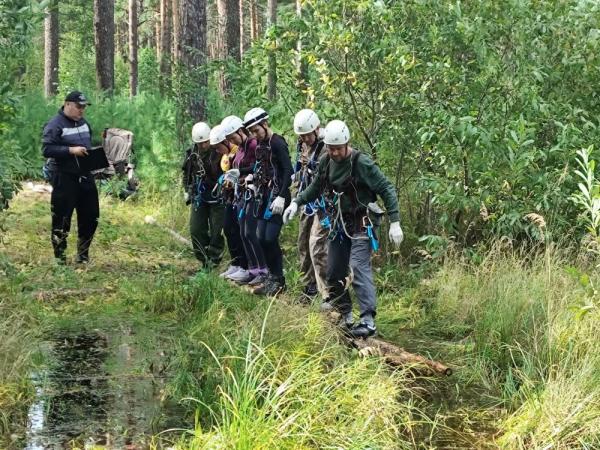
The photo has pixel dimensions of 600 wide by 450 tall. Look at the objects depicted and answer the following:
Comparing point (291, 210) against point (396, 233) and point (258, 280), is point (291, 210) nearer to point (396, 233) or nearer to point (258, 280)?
point (396, 233)

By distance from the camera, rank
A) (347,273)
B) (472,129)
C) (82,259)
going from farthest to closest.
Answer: (82,259), (472,129), (347,273)

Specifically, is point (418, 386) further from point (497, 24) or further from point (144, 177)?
point (144, 177)

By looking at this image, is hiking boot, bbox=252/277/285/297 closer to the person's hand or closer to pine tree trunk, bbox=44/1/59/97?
the person's hand

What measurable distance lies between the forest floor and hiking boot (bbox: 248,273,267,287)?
309mm

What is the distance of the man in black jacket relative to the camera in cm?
871

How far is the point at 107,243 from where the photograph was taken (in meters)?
10.4

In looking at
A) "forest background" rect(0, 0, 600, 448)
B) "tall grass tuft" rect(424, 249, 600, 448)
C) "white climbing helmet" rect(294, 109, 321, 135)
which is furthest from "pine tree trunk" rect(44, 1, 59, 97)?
"tall grass tuft" rect(424, 249, 600, 448)

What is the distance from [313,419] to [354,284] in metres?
2.47

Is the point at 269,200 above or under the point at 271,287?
above

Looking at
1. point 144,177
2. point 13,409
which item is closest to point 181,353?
point 13,409

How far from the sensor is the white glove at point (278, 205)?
789 cm

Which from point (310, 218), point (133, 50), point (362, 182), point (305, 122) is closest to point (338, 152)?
point (362, 182)

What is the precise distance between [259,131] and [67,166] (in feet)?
7.48

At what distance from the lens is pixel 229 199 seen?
29.0 ft
